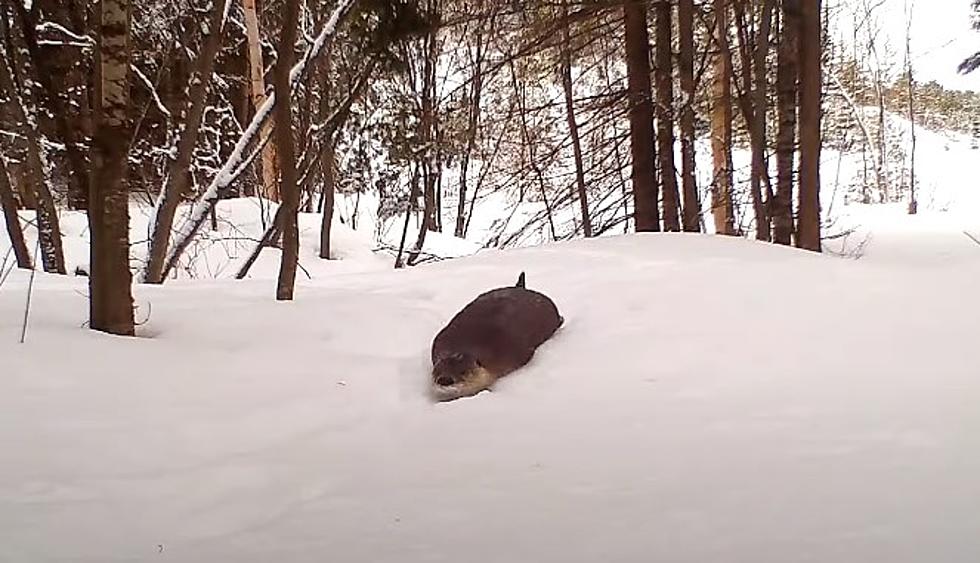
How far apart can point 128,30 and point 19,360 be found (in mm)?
1727

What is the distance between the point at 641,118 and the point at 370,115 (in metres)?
5.76

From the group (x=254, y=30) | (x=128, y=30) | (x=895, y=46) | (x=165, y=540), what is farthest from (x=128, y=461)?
(x=895, y=46)

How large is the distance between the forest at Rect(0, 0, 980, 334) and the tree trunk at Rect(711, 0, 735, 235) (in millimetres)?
52

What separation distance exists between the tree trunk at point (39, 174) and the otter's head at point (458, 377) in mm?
6074

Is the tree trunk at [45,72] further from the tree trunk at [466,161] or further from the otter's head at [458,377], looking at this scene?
the tree trunk at [466,161]

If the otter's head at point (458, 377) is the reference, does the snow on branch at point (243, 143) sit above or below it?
above

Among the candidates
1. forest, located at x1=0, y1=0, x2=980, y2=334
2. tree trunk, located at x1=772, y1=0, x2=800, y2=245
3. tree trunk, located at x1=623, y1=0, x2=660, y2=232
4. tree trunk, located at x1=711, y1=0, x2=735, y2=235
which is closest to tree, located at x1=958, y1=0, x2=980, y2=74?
forest, located at x1=0, y1=0, x2=980, y2=334

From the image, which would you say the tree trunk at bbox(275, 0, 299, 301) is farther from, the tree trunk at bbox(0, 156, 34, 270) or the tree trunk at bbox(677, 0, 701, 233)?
the tree trunk at bbox(677, 0, 701, 233)

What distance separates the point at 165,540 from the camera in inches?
81.0

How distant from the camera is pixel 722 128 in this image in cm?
1172

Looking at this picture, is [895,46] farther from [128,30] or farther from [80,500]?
[80,500]

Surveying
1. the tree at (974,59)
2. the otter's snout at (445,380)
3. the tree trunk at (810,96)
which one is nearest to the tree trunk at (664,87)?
the tree trunk at (810,96)

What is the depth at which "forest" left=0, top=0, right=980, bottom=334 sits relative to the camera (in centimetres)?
532

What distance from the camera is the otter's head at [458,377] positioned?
11.9ft
